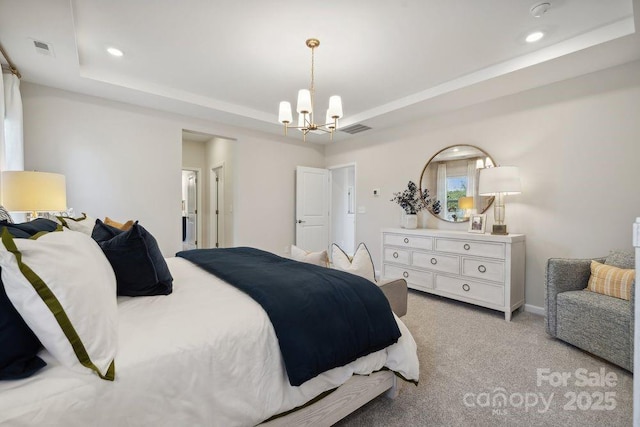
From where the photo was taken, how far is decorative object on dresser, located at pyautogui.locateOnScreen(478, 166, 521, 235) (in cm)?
316

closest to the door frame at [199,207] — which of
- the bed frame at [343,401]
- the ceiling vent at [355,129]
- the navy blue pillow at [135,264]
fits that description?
the ceiling vent at [355,129]

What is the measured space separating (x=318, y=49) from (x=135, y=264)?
7.90ft

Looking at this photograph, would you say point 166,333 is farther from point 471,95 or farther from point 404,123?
point 404,123

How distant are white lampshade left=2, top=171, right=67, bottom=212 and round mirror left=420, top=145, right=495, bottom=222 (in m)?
4.15

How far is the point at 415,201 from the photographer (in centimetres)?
432

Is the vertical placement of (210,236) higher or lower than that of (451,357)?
higher

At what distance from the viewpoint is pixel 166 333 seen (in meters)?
1.08

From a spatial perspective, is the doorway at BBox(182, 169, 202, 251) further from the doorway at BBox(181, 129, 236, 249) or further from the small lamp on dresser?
the small lamp on dresser

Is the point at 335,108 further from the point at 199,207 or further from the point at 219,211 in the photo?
the point at 199,207

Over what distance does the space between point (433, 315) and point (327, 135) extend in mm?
3529

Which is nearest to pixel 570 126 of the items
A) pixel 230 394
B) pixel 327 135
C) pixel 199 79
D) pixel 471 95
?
pixel 471 95

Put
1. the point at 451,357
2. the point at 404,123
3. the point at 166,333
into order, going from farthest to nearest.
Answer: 1. the point at 404,123
2. the point at 451,357
3. the point at 166,333

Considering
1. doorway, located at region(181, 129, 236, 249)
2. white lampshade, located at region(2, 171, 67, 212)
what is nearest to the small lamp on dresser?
white lampshade, located at region(2, 171, 67, 212)

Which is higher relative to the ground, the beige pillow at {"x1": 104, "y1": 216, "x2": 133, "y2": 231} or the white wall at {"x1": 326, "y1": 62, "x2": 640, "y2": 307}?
the white wall at {"x1": 326, "y1": 62, "x2": 640, "y2": 307}
